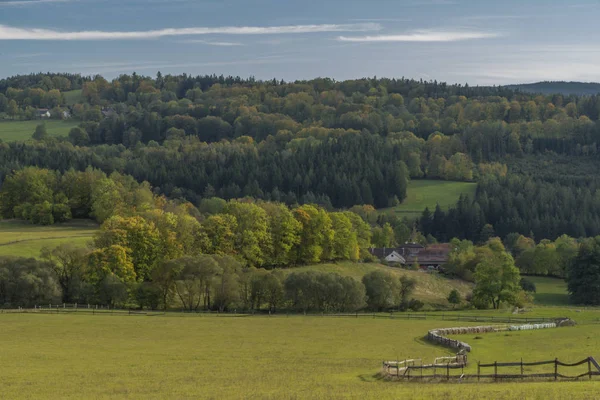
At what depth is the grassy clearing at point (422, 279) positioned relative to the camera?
4106 inches

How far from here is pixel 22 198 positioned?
147 meters

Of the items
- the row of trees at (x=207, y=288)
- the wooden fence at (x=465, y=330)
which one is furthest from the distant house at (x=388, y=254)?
the wooden fence at (x=465, y=330)

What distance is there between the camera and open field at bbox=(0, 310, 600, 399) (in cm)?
3744

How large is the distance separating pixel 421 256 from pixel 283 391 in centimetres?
11891

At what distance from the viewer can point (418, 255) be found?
154 meters

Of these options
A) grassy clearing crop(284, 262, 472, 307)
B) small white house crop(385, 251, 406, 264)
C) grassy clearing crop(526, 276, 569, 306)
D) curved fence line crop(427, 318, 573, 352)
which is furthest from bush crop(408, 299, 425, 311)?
small white house crop(385, 251, 406, 264)

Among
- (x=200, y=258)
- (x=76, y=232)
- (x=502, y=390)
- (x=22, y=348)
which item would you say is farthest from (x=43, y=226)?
(x=502, y=390)

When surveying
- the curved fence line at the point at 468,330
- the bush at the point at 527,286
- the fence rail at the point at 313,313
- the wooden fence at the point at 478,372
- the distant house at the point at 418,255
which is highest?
the wooden fence at the point at 478,372

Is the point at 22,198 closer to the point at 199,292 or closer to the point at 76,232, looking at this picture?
the point at 76,232

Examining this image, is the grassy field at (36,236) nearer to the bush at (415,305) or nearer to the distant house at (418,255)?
the bush at (415,305)

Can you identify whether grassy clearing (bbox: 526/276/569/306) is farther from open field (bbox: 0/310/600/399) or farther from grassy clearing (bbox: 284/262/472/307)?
open field (bbox: 0/310/600/399)

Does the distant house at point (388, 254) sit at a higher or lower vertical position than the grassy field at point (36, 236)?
lower

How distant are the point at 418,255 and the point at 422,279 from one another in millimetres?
40791

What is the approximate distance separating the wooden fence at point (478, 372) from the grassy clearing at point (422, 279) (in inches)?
2124
